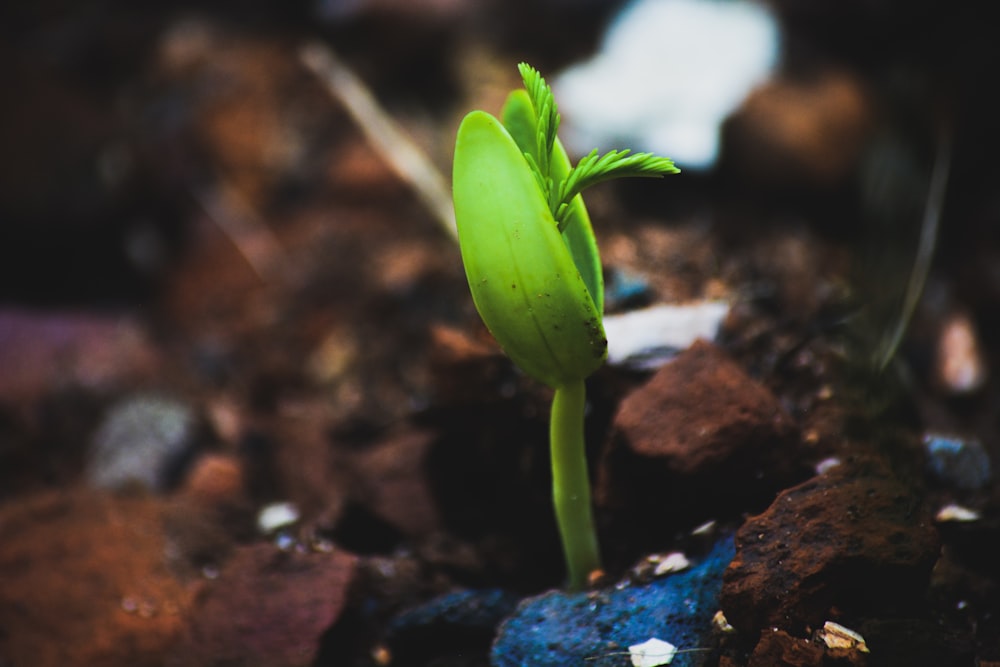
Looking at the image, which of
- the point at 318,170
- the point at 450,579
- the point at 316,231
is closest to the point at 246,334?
the point at 316,231

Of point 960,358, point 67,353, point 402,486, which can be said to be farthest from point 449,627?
Result: point 67,353

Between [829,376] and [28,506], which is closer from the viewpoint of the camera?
[829,376]

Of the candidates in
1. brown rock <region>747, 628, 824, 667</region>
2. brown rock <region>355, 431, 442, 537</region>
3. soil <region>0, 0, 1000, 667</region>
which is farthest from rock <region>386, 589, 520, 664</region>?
brown rock <region>747, 628, 824, 667</region>

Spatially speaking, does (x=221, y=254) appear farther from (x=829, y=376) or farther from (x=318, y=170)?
(x=829, y=376)

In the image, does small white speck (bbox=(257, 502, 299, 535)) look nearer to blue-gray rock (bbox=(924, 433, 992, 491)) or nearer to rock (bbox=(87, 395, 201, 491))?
rock (bbox=(87, 395, 201, 491))

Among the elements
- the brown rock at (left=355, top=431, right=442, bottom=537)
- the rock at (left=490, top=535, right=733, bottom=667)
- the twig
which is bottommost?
the rock at (left=490, top=535, right=733, bottom=667)

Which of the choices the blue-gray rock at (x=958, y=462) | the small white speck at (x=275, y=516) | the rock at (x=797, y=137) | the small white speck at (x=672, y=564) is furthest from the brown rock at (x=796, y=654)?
the rock at (x=797, y=137)

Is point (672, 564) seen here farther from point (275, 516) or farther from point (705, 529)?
point (275, 516)

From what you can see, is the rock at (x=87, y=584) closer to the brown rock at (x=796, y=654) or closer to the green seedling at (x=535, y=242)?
the green seedling at (x=535, y=242)
